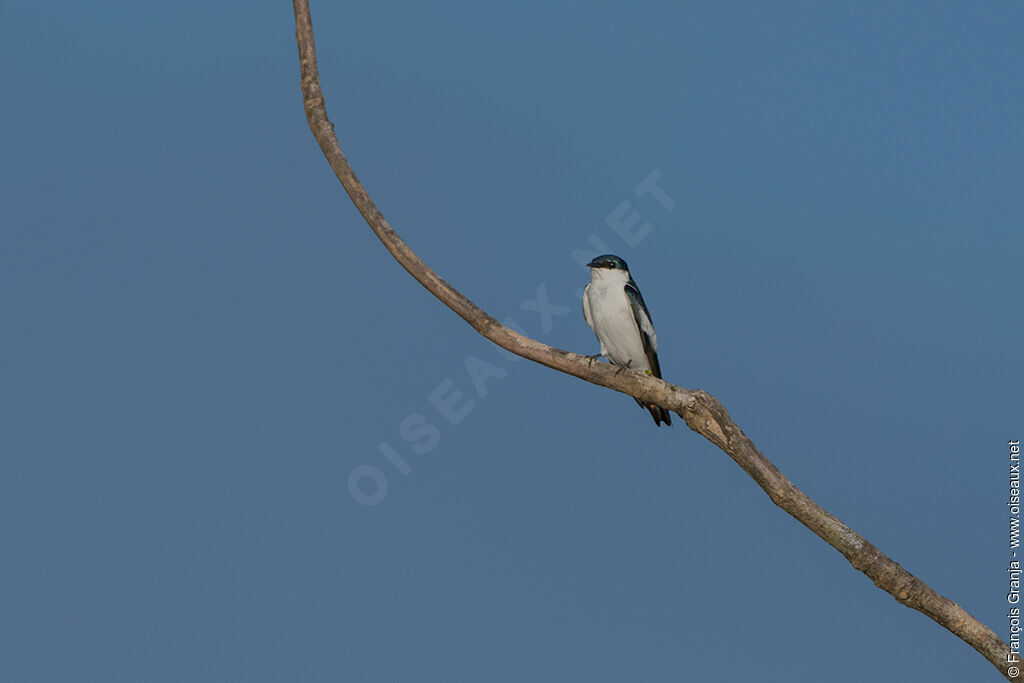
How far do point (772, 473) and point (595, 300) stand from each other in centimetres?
233

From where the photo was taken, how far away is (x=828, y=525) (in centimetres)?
476

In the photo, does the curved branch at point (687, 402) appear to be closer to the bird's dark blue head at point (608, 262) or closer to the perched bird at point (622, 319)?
the perched bird at point (622, 319)

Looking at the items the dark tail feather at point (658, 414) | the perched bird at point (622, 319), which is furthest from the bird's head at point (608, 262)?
the dark tail feather at point (658, 414)

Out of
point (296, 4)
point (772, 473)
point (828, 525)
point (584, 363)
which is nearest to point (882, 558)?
point (828, 525)

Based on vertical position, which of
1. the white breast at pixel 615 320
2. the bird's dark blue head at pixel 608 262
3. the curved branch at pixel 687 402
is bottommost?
the curved branch at pixel 687 402

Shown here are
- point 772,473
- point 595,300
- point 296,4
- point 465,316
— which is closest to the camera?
point 772,473

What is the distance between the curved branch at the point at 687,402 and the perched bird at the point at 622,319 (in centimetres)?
113

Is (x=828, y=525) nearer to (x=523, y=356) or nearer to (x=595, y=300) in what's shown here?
(x=523, y=356)

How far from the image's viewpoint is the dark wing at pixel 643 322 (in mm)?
6566

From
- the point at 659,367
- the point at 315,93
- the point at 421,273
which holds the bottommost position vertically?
the point at 421,273

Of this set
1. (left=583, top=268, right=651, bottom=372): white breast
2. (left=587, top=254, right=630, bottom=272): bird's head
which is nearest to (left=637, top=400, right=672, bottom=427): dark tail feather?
(left=583, top=268, right=651, bottom=372): white breast

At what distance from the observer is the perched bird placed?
6586 millimetres

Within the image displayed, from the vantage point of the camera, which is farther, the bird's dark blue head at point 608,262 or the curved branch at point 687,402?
the bird's dark blue head at point 608,262

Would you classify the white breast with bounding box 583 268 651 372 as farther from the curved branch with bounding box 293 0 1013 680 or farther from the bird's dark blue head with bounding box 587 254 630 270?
the curved branch with bounding box 293 0 1013 680
